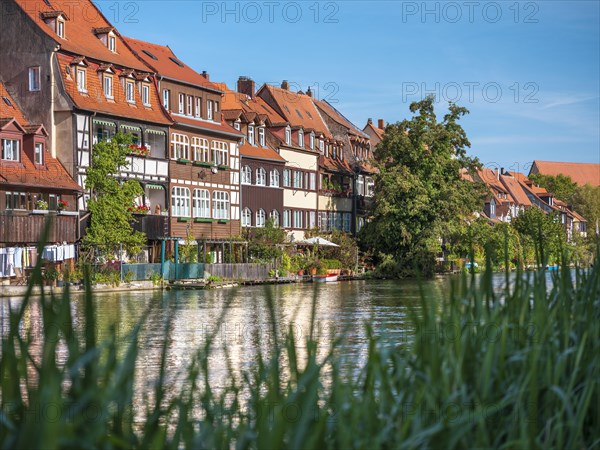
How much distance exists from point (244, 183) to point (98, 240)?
16211mm

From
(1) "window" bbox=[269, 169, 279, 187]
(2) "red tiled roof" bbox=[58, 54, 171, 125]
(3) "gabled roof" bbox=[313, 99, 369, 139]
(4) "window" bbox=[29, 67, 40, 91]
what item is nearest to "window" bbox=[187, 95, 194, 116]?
(2) "red tiled roof" bbox=[58, 54, 171, 125]

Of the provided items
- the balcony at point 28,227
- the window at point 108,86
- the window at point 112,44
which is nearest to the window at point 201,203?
the window at point 108,86

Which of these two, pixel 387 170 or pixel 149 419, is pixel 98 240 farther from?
pixel 149 419

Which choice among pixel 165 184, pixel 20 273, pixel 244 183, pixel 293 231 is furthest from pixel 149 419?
pixel 293 231

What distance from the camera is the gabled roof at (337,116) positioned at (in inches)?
3019

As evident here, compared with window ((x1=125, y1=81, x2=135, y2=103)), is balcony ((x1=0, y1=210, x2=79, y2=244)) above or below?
below

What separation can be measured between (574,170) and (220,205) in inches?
5442

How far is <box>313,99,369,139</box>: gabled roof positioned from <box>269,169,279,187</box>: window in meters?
14.2

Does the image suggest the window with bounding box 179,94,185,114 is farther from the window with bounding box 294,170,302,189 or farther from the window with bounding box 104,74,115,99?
the window with bounding box 294,170,302,189

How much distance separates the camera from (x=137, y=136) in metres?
48.8

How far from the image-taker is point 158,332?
21.3 metres

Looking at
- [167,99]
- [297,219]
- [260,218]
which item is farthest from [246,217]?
[167,99]

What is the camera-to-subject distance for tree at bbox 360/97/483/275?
213 ft

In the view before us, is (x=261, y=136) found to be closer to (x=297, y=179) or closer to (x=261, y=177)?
(x=261, y=177)
